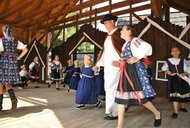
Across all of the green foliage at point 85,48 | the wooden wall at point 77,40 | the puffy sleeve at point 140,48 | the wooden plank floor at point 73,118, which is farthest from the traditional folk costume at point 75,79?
the puffy sleeve at point 140,48

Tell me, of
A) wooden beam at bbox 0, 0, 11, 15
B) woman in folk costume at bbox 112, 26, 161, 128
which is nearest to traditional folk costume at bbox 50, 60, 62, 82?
wooden beam at bbox 0, 0, 11, 15

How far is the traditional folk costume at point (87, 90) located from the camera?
4.79 m

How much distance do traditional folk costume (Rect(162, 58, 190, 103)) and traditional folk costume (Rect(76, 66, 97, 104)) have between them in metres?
1.44

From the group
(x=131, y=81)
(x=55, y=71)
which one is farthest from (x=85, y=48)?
(x=131, y=81)

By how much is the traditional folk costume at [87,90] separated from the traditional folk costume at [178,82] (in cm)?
144

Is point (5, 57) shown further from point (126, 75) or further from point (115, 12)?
point (115, 12)

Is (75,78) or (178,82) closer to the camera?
(178,82)

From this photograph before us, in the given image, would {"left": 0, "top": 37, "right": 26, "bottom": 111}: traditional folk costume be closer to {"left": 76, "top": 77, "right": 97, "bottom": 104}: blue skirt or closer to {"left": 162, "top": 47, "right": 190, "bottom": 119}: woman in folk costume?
{"left": 76, "top": 77, "right": 97, "bottom": 104}: blue skirt

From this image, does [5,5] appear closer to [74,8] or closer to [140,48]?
[74,8]

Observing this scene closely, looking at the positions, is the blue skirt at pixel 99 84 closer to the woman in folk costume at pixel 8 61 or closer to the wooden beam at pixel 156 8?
the woman in folk costume at pixel 8 61

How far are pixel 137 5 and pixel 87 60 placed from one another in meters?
5.74

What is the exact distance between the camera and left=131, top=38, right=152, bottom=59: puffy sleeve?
2.84 metres

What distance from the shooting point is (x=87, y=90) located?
15.9 ft

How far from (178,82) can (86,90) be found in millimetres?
1632
